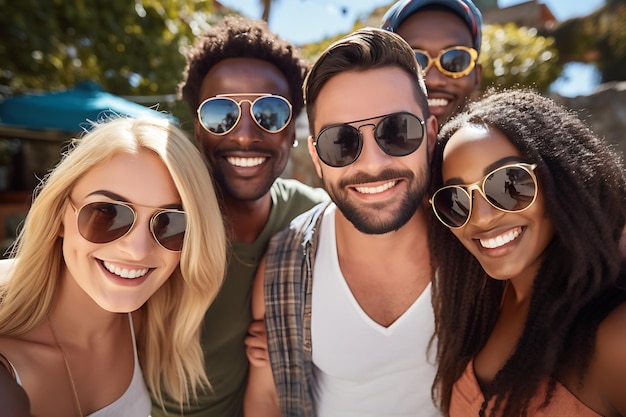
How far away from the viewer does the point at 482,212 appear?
154 cm

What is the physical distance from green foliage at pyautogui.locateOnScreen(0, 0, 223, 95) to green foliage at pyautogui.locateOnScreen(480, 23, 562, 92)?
4911 mm

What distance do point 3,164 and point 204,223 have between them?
8843mm

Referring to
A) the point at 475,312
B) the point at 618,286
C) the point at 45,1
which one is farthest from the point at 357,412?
the point at 45,1

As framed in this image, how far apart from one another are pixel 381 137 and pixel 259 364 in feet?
4.59

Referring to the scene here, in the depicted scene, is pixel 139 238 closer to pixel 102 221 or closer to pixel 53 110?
pixel 102 221

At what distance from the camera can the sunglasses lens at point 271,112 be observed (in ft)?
7.73

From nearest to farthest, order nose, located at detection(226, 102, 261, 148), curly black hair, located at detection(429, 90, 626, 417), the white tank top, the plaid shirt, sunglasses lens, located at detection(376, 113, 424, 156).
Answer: curly black hair, located at detection(429, 90, 626, 417) → sunglasses lens, located at detection(376, 113, 424, 156) → the white tank top → the plaid shirt → nose, located at detection(226, 102, 261, 148)

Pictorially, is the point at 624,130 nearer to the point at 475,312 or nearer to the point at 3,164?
the point at 475,312

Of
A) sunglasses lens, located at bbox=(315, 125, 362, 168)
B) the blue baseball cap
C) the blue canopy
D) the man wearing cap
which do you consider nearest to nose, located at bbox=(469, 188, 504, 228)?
sunglasses lens, located at bbox=(315, 125, 362, 168)

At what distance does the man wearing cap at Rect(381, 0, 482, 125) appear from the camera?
254 centimetres

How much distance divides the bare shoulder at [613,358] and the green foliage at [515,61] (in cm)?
501

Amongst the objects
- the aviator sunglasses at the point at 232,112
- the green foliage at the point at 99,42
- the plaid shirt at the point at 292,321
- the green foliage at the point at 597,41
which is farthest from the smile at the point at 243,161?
the green foliage at the point at 597,41

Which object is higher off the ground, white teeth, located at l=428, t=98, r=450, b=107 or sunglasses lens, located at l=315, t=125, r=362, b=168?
white teeth, located at l=428, t=98, r=450, b=107

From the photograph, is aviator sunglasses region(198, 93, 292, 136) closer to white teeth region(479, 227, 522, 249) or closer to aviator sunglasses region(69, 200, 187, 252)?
aviator sunglasses region(69, 200, 187, 252)
